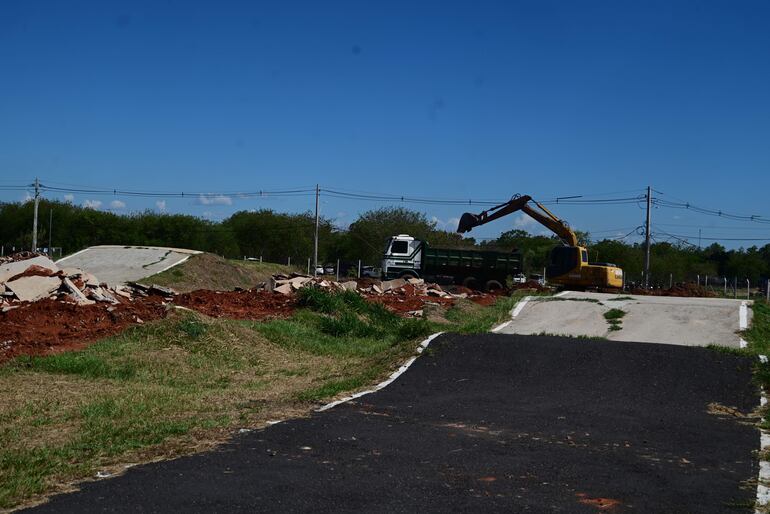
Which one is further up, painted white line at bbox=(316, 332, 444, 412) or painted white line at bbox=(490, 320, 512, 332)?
painted white line at bbox=(490, 320, 512, 332)

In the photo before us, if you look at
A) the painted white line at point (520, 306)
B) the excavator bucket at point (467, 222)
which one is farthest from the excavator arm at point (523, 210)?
the painted white line at point (520, 306)

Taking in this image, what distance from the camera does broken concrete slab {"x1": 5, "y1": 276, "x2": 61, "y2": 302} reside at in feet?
62.0

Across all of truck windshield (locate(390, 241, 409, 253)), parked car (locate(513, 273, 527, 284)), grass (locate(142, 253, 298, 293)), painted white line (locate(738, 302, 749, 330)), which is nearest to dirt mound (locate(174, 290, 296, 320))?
painted white line (locate(738, 302, 749, 330))

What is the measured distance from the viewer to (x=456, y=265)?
4516 cm

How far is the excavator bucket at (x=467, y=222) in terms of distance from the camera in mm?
44688

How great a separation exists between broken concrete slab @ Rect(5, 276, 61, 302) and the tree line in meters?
57.1

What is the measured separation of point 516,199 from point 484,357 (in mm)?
31281

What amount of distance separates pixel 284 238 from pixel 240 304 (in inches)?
2373

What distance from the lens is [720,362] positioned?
13.9 meters

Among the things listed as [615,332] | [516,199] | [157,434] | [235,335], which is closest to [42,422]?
[157,434]

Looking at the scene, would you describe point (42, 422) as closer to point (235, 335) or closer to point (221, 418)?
point (221, 418)

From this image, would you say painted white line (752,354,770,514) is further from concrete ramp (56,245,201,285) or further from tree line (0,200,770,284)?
tree line (0,200,770,284)

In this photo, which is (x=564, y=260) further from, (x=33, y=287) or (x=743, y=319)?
(x=33, y=287)

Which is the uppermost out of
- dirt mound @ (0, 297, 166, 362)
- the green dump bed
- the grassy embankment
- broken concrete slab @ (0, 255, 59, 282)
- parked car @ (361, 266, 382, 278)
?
the green dump bed
